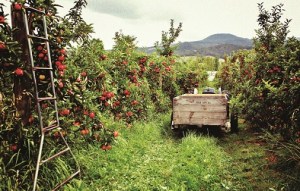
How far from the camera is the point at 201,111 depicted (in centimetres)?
781

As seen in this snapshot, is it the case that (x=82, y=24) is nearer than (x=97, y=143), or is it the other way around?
→ (x=82, y=24)

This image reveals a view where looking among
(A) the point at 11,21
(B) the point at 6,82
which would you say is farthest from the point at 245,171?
(A) the point at 11,21

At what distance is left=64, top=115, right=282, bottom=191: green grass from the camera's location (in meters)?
4.76

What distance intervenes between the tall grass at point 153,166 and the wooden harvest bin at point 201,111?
1.99 feet

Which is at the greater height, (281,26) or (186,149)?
(281,26)

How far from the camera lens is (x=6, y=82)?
4156mm

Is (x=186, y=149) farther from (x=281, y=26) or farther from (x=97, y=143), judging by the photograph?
(x=281, y=26)

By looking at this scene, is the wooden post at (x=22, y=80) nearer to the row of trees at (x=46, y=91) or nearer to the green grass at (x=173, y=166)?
the row of trees at (x=46, y=91)

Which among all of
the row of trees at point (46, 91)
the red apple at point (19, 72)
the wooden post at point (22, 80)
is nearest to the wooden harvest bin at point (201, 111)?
the row of trees at point (46, 91)

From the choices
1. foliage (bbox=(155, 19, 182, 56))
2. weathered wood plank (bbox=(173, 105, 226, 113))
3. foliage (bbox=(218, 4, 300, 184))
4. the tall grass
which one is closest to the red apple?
the tall grass

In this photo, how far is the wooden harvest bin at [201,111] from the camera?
766cm

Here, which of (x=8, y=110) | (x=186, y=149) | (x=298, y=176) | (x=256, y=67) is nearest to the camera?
(x=8, y=110)

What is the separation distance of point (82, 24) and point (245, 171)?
14.2 ft

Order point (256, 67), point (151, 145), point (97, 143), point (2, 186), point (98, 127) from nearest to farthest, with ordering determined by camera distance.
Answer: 1. point (2, 186)
2. point (98, 127)
3. point (97, 143)
4. point (151, 145)
5. point (256, 67)
